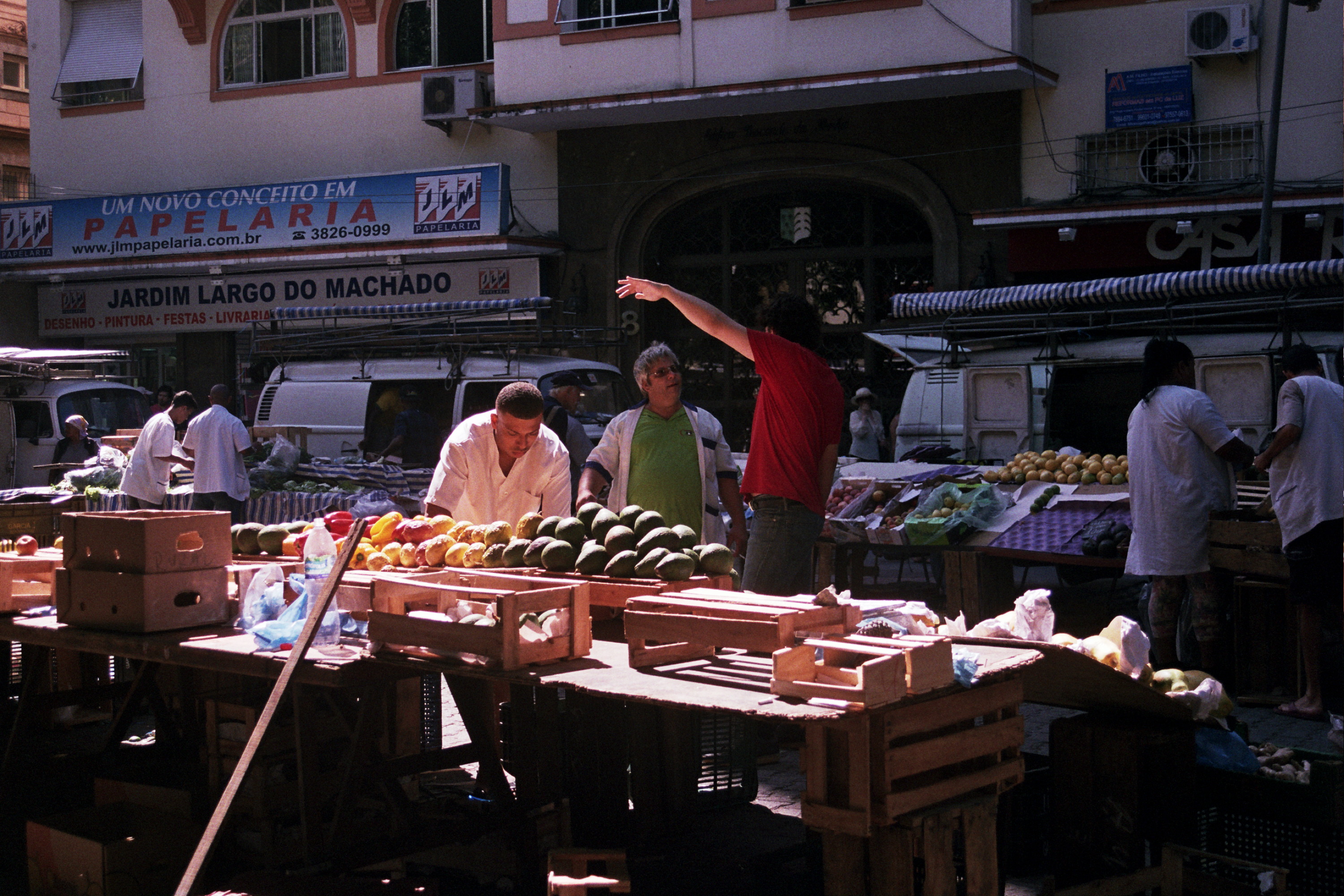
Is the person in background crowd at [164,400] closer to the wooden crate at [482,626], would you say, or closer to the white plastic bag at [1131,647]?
the wooden crate at [482,626]

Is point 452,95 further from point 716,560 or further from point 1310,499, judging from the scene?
point 716,560

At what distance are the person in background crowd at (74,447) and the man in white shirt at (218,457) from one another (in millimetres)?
3895

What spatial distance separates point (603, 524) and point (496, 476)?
1345 mm

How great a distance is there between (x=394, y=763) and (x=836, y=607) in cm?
191

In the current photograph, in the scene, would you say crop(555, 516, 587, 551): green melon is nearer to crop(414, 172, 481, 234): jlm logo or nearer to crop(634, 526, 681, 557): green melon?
crop(634, 526, 681, 557): green melon

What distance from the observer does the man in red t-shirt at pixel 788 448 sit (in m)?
5.50

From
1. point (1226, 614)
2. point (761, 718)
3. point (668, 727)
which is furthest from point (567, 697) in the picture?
point (1226, 614)

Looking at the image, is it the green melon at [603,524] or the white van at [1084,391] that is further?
the white van at [1084,391]

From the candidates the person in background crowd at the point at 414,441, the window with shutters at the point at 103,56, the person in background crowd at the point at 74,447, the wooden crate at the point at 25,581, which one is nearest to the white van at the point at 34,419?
the person in background crowd at the point at 74,447

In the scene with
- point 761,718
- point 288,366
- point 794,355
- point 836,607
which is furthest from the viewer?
point 288,366

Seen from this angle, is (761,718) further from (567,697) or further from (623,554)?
(567,697)

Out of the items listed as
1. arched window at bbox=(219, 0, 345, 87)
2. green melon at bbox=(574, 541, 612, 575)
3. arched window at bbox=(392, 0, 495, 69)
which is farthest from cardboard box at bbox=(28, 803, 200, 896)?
arched window at bbox=(219, 0, 345, 87)

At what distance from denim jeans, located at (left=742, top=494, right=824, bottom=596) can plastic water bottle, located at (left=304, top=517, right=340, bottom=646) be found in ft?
5.59

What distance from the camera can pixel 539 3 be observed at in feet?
58.6
